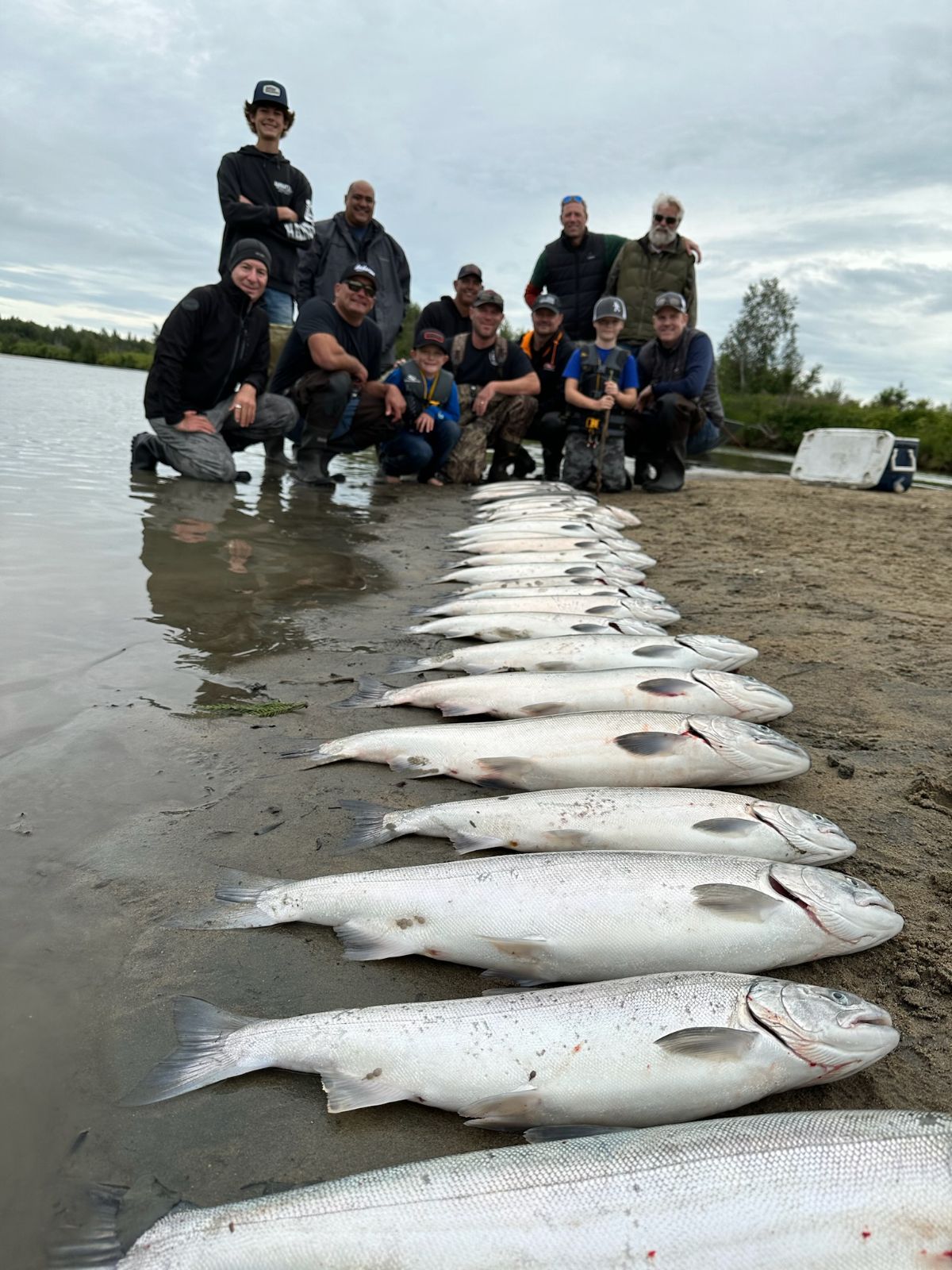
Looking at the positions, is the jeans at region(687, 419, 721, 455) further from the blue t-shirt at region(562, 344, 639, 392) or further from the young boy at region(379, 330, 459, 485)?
the young boy at region(379, 330, 459, 485)

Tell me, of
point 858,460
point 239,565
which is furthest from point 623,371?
point 239,565

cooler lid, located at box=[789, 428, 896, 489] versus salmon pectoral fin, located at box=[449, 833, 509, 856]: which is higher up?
cooler lid, located at box=[789, 428, 896, 489]

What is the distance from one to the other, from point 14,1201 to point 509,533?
7.53 metres

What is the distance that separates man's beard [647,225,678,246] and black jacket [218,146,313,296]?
4.79m

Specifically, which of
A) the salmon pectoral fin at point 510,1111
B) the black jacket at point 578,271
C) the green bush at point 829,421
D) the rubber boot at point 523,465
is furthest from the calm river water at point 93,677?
the green bush at point 829,421

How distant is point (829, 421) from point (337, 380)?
31.4 metres

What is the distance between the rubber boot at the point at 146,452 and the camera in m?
11.2

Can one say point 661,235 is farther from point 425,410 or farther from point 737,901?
point 737,901

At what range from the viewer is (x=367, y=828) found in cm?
326

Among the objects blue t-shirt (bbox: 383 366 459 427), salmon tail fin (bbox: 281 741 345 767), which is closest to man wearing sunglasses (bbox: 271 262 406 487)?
blue t-shirt (bbox: 383 366 459 427)

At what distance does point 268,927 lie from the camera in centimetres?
276

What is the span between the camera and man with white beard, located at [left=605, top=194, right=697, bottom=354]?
12172mm

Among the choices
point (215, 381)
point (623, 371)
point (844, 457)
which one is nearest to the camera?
point (215, 381)

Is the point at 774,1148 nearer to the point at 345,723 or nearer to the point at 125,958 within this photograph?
the point at 125,958
